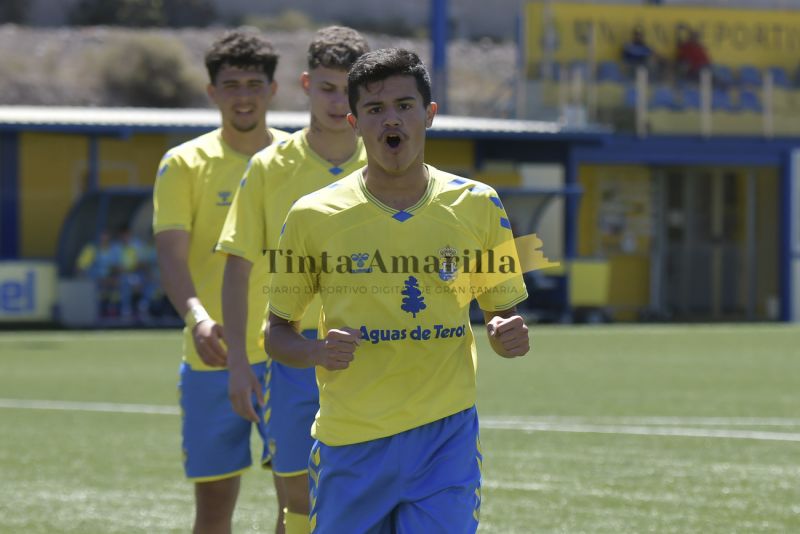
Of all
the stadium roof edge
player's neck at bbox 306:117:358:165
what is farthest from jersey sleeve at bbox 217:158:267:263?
the stadium roof edge

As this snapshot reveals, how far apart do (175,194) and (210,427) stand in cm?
94

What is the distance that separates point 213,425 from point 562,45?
2681cm

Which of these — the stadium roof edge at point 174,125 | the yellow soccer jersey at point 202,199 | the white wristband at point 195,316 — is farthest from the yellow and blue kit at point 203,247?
the stadium roof edge at point 174,125

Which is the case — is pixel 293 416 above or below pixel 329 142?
below

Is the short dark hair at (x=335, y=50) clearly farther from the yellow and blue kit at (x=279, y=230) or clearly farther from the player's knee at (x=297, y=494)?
the player's knee at (x=297, y=494)

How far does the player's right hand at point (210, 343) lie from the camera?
5039 mm

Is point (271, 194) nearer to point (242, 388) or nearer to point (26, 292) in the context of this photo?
point (242, 388)

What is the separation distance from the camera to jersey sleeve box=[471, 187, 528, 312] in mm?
4066

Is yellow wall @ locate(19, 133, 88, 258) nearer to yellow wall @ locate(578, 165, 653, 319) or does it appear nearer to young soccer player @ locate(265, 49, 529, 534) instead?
yellow wall @ locate(578, 165, 653, 319)

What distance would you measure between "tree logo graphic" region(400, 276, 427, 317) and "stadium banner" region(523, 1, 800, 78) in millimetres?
26879

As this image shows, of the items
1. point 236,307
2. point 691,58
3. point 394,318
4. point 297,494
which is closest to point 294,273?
point 394,318

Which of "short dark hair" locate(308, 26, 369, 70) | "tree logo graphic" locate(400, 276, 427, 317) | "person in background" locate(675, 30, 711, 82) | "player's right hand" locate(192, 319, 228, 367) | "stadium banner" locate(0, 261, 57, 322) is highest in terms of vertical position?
"person in background" locate(675, 30, 711, 82)

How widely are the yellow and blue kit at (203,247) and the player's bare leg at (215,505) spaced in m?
0.08

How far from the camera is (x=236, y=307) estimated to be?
492cm
